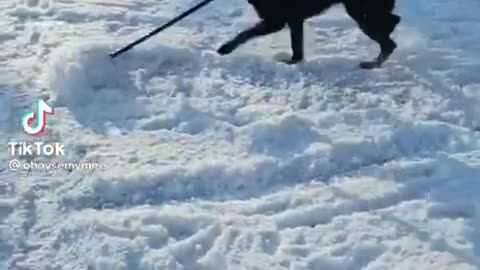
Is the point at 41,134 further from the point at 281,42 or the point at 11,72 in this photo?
the point at 281,42

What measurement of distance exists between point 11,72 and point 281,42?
1361 mm

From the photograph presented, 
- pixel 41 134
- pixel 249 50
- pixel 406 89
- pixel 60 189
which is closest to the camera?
pixel 60 189

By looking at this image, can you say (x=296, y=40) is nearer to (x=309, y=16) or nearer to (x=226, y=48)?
(x=309, y=16)

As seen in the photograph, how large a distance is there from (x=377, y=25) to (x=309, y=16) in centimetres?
34

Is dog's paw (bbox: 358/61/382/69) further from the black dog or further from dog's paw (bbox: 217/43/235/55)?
dog's paw (bbox: 217/43/235/55)

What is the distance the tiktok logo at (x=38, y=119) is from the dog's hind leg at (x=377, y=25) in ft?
4.86

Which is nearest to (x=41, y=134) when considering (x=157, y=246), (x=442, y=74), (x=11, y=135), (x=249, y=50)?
(x=11, y=135)

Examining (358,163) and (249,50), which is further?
(249,50)

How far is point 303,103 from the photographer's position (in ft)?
14.1

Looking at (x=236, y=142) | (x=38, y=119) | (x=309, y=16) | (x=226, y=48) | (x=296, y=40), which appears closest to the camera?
(x=236, y=142)

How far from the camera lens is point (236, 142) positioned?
159 inches

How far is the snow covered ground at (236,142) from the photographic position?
11.2 feet

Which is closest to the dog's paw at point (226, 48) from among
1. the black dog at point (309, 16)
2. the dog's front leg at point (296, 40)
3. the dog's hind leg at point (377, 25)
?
the black dog at point (309, 16)

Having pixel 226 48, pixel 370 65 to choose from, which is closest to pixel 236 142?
pixel 226 48
